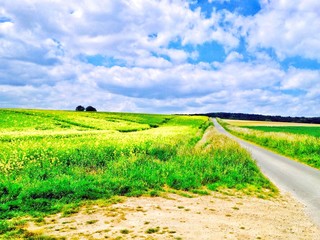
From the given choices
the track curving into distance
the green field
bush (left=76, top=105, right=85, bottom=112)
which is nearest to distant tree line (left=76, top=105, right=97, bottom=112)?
bush (left=76, top=105, right=85, bottom=112)

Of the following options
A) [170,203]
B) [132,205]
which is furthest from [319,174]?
[132,205]

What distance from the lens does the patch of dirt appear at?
26.9 ft

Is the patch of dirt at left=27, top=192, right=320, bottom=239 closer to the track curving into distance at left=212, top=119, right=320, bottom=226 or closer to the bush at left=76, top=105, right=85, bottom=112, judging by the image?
the track curving into distance at left=212, top=119, right=320, bottom=226

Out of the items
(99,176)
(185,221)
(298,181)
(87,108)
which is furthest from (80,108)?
(185,221)

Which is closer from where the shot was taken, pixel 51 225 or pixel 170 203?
pixel 51 225

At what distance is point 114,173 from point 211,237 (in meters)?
7.86

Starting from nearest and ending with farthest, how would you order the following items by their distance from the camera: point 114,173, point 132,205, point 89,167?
1. point 132,205
2. point 114,173
3. point 89,167

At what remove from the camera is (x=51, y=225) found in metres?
8.80

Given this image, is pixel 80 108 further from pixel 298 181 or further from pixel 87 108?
pixel 298 181

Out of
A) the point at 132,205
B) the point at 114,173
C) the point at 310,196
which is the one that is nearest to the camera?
the point at 132,205

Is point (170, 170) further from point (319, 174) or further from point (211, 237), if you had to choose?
point (319, 174)

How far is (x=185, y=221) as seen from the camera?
9.25 m

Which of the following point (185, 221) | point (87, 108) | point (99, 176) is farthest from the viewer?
point (87, 108)

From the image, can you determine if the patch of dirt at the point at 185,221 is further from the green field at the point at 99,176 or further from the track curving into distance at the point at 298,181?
the green field at the point at 99,176
